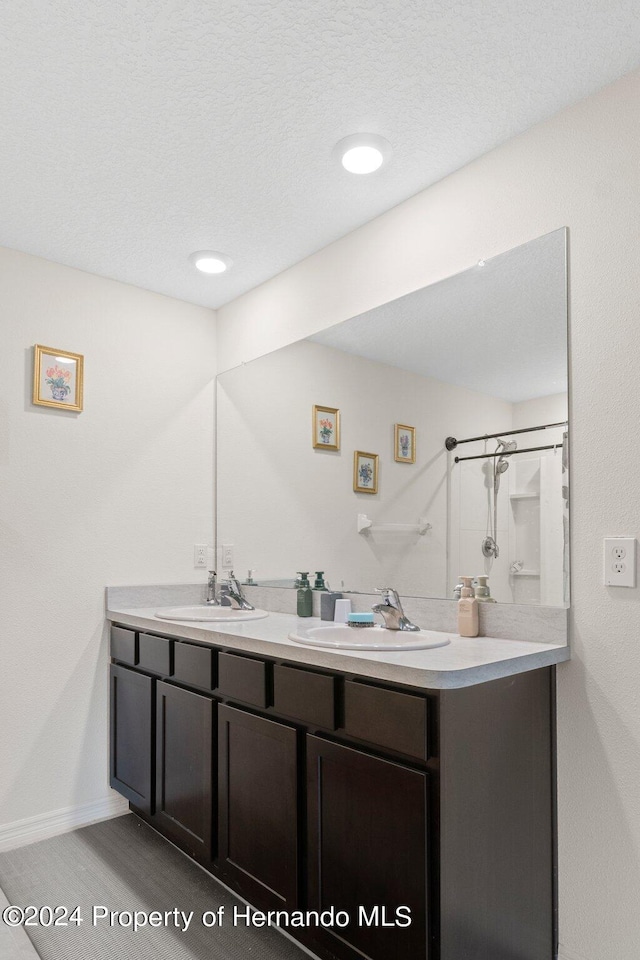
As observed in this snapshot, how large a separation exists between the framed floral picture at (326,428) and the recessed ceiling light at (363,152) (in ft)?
2.98

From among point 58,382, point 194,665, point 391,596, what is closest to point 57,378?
point 58,382

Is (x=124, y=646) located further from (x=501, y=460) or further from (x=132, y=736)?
(x=501, y=460)

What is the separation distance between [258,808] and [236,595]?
42.7 inches

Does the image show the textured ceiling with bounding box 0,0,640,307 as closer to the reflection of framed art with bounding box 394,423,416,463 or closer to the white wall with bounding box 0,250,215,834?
Result: the white wall with bounding box 0,250,215,834

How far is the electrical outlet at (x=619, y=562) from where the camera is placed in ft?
5.40

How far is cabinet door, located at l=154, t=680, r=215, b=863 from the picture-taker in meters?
2.13

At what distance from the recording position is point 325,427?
2.66 m

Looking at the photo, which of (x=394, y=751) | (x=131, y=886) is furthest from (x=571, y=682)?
(x=131, y=886)

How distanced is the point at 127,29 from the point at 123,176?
64 centimetres

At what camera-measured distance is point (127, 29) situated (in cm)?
159

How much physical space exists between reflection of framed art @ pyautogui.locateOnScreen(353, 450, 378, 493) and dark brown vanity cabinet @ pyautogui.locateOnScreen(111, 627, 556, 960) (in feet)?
2.65

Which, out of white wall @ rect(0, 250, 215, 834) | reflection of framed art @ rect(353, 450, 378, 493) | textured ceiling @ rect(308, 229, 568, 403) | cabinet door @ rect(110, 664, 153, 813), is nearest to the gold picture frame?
reflection of framed art @ rect(353, 450, 378, 493)

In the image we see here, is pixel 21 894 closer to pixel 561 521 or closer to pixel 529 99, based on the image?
pixel 561 521

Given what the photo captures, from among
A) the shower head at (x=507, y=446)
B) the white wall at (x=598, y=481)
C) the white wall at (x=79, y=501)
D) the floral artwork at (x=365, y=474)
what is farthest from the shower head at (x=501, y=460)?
the white wall at (x=79, y=501)
